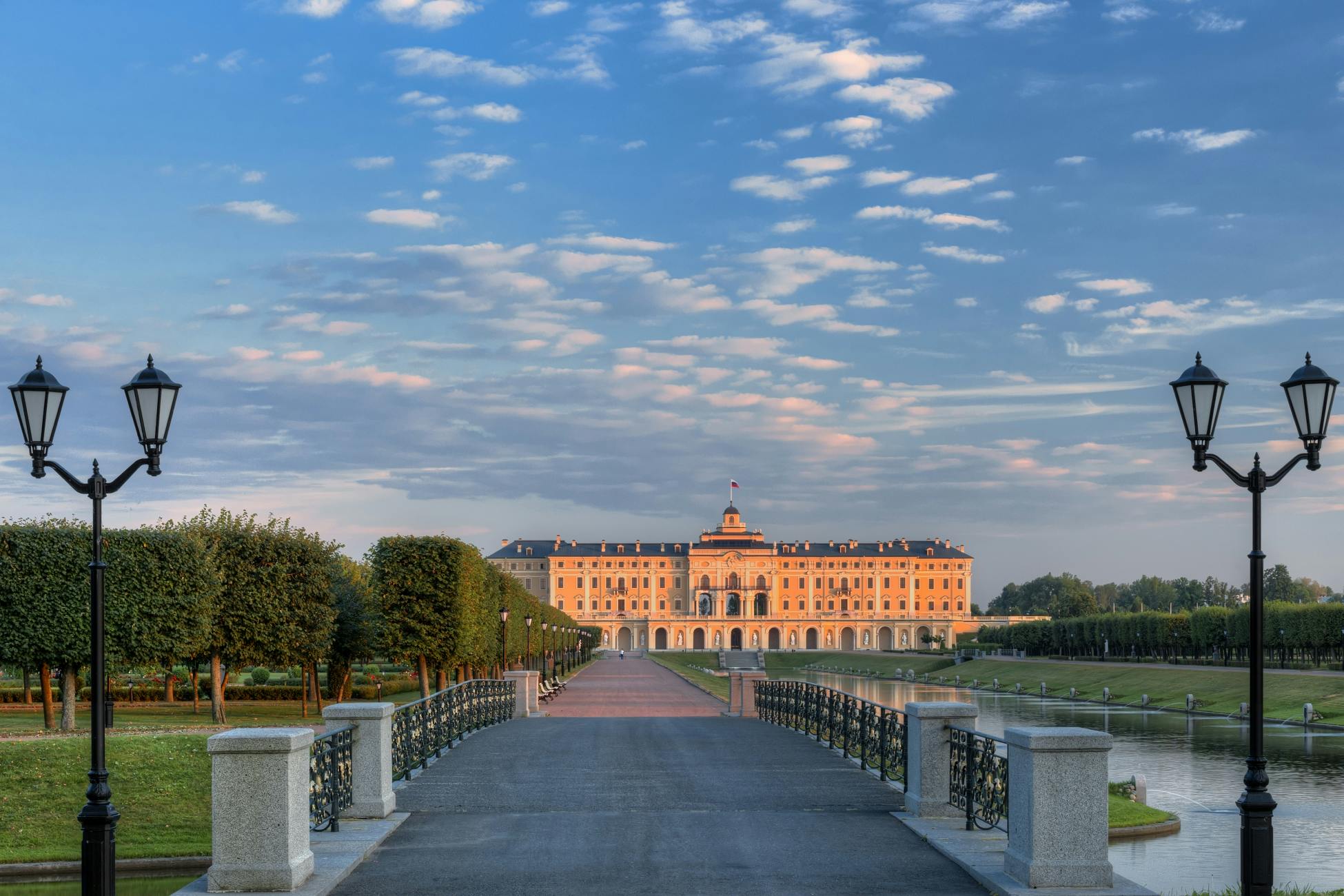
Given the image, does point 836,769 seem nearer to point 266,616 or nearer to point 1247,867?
point 1247,867

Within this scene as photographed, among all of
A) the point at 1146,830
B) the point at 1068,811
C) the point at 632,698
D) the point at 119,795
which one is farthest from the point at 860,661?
the point at 1068,811

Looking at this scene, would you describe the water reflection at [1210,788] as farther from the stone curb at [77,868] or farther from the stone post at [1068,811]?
the stone curb at [77,868]

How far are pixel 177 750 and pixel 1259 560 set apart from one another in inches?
747

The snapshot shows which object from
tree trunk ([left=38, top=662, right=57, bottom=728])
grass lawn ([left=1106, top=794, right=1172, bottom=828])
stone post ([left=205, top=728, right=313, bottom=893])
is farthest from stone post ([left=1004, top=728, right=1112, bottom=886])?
tree trunk ([left=38, top=662, right=57, bottom=728])

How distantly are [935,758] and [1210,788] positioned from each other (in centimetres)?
1860

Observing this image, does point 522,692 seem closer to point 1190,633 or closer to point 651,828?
point 651,828

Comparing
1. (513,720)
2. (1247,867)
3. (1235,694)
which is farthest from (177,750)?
(1235,694)

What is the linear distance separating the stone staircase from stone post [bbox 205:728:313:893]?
4891 inches

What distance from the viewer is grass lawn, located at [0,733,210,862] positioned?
2005 cm

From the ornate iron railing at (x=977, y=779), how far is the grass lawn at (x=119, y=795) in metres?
11.3

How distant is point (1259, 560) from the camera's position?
1305cm

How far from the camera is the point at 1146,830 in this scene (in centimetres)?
2300

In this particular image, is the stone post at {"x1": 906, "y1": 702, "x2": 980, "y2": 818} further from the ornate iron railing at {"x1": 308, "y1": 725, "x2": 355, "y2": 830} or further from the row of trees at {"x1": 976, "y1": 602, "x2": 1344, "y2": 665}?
the row of trees at {"x1": 976, "y1": 602, "x2": 1344, "y2": 665}

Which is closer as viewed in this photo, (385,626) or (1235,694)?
(385,626)
